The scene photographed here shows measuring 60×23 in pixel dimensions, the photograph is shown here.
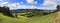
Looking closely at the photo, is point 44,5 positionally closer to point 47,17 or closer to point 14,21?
point 47,17

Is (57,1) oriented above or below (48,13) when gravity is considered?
above

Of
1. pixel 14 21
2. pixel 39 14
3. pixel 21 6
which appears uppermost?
pixel 21 6

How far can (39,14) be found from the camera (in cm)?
176

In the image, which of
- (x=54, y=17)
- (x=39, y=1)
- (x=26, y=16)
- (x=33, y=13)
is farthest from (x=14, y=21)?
(x=54, y=17)

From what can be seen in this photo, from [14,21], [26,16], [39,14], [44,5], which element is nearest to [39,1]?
[44,5]

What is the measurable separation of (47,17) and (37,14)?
0.62ft

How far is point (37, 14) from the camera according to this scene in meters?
1.76

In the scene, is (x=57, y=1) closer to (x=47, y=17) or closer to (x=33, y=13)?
(x=47, y=17)

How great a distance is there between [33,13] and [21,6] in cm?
26

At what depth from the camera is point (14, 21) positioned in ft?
5.65

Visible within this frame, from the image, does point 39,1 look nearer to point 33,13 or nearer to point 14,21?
point 33,13

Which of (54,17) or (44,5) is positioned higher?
(44,5)

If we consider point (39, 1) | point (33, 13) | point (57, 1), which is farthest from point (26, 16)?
point (57, 1)

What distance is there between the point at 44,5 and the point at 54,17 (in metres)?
0.28
